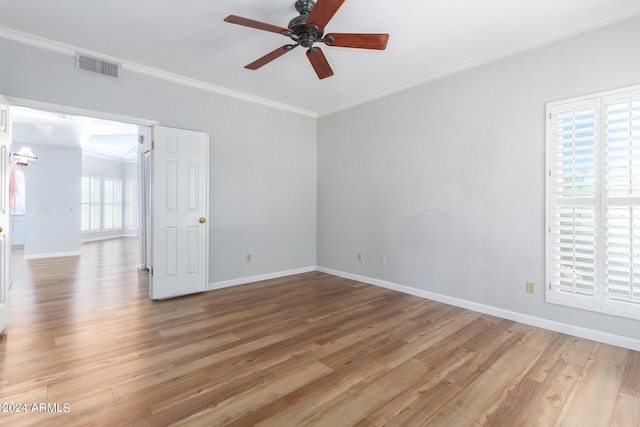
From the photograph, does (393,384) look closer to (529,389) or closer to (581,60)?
(529,389)

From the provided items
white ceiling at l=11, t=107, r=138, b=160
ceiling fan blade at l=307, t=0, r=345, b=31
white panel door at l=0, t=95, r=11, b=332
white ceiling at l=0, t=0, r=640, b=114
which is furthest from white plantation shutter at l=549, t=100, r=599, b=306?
white ceiling at l=11, t=107, r=138, b=160

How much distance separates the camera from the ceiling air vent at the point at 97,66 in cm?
325

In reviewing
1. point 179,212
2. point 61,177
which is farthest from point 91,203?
point 179,212

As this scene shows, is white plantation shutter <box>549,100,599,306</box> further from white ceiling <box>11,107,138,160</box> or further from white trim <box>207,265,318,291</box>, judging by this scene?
white ceiling <box>11,107,138,160</box>

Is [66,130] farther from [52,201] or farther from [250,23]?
[250,23]

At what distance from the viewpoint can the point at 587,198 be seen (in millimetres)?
2703

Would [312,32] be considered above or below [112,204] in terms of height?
above

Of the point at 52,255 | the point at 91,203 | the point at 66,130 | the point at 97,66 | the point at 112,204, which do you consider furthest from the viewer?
the point at 112,204

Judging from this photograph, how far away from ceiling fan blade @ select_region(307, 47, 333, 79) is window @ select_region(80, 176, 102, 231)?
33.9 ft

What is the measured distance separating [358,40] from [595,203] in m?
2.51

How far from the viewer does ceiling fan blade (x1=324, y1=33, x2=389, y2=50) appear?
2273 millimetres

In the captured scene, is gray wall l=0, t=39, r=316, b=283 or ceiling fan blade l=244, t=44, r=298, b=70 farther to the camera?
gray wall l=0, t=39, r=316, b=283

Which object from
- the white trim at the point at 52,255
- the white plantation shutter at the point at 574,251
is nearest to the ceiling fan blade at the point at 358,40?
the white plantation shutter at the point at 574,251

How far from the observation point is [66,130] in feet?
20.2
